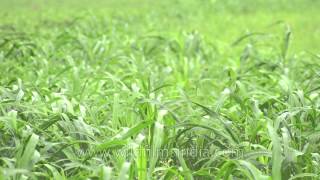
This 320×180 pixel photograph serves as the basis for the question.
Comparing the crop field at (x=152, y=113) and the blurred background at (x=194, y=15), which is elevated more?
the blurred background at (x=194, y=15)

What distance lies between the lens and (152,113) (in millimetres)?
2941

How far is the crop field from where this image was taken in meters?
2.47

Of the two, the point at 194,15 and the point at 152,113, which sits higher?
the point at 194,15

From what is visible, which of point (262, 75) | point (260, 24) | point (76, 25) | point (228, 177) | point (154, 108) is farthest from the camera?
point (260, 24)

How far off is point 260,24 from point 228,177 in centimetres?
681

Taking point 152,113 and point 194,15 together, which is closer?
point 152,113

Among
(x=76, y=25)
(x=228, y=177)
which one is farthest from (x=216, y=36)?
(x=228, y=177)

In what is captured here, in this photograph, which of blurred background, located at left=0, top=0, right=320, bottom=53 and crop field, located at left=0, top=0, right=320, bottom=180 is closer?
crop field, located at left=0, top=0, right=320, bottom=180

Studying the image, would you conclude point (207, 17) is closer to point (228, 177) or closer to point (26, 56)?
point (26, 56)

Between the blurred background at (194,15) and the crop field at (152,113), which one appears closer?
the crop field at (152,113)

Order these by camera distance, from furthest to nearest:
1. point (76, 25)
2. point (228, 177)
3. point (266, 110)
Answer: point (76, 25), point (266, 110), point (228, 177)

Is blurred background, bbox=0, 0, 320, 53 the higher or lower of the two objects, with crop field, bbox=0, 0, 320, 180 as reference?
higher

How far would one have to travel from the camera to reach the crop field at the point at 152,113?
2471 mm

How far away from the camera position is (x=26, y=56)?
4.98 meters
